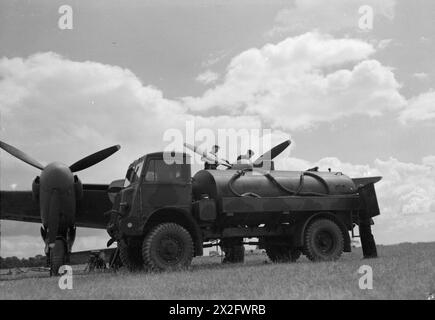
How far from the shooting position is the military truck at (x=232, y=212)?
1221cm

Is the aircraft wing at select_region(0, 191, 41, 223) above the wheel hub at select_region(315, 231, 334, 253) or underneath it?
above

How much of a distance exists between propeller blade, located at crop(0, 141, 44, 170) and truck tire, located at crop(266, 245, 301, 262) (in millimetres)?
8379

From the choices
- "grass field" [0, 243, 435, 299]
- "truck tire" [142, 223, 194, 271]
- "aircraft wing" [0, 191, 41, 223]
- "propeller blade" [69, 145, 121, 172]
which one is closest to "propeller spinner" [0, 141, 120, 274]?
"propeller blade" [69, 145, 121, 172]

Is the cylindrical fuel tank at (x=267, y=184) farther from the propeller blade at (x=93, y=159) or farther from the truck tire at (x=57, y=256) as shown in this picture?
the truck tire at (x=57, y=256)

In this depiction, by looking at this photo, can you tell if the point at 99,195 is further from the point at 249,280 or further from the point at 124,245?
the point at 249,280

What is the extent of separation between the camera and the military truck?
1221 centimetres

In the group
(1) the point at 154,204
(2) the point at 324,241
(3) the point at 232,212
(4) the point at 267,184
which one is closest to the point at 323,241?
(2) the point at 324,241

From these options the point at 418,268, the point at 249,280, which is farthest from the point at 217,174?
the point at 418,268

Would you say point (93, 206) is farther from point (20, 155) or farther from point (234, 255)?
point (234, 255)

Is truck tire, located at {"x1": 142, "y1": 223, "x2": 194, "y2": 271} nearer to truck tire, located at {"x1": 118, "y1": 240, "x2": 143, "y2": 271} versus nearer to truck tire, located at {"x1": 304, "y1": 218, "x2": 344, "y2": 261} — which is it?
truck tire, located at {"x1": 118, "y1": 240, "x2": 143, "y2": 271}

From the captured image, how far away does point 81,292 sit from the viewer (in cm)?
852

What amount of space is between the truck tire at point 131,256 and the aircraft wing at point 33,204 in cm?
497
